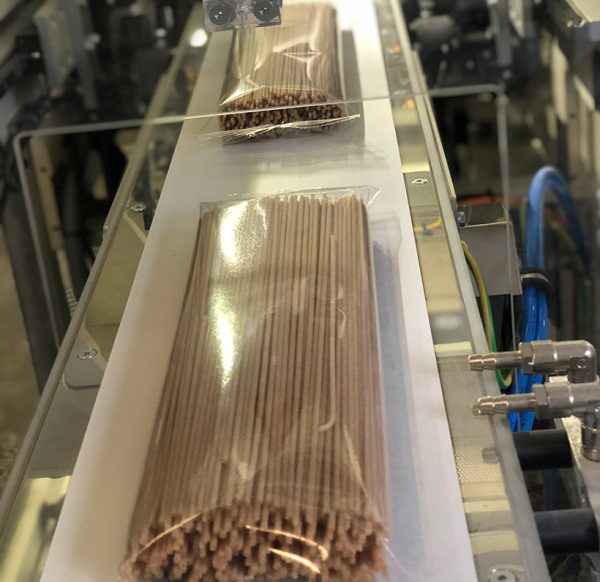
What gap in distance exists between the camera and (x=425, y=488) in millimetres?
705

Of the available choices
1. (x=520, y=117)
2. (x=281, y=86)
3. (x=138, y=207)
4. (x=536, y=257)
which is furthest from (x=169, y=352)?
(x=520, y=117)

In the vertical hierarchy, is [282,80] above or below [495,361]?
above

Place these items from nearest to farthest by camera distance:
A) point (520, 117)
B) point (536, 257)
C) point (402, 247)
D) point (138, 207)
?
point (402, 247), point (138, 207), point (536, 257), point (520, 117)

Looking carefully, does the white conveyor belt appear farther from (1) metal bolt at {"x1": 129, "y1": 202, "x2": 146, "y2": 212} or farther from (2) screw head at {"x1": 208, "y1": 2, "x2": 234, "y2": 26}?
(2) screw head at {"x1": 208, "y1": 2, "x2": 234, "y2": 26}

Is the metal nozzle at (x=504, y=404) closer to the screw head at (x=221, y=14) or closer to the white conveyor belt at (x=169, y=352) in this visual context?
the white conveyor belt at (x=169, y=352)

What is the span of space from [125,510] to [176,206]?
1.65ft

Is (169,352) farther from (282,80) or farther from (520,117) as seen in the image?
(520,117)

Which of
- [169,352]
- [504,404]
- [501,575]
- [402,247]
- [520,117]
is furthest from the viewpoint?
[520,117]

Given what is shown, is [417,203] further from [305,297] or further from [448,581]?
[448,581]

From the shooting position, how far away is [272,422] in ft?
2.26

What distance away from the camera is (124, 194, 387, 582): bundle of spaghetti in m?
0.61

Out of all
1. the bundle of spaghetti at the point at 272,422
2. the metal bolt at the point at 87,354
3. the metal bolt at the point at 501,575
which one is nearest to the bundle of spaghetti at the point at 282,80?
the bundle of spaghetti at the point at 272,422

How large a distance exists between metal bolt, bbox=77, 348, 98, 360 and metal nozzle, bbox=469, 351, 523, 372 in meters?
0.37

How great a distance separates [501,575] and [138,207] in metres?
0.68
